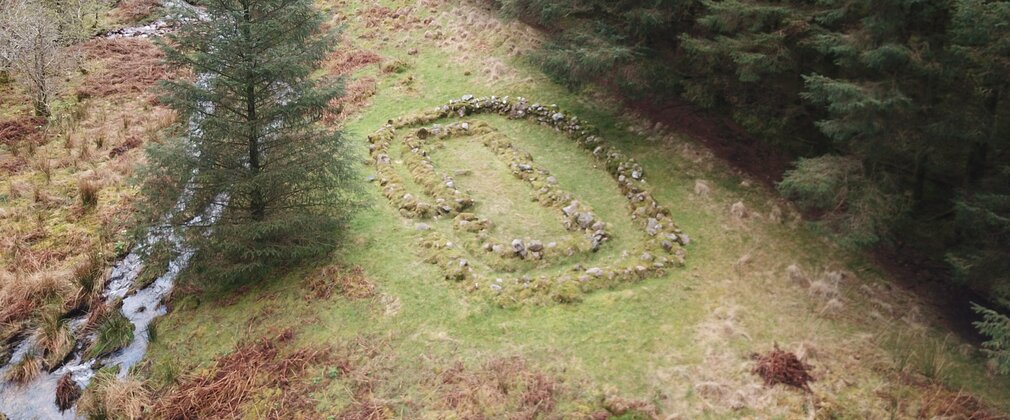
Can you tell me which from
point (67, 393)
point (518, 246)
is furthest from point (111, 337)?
point (518, 246)

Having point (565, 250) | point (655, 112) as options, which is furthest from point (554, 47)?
point (565, 250)

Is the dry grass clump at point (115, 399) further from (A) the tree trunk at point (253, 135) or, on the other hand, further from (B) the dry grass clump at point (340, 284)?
(A) the tree trunk at point (253, 135)

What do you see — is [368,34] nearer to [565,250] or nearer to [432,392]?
[565,250]

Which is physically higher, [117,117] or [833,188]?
[833,188]

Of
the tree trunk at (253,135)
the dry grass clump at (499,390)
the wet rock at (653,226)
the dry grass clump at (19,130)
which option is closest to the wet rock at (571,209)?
the wet rock at (653,226)

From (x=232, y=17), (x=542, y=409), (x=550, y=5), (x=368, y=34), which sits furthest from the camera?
(x=368, y=34)

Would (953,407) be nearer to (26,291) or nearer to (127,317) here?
(127,317)

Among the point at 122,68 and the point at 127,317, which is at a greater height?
the point at 127,317
